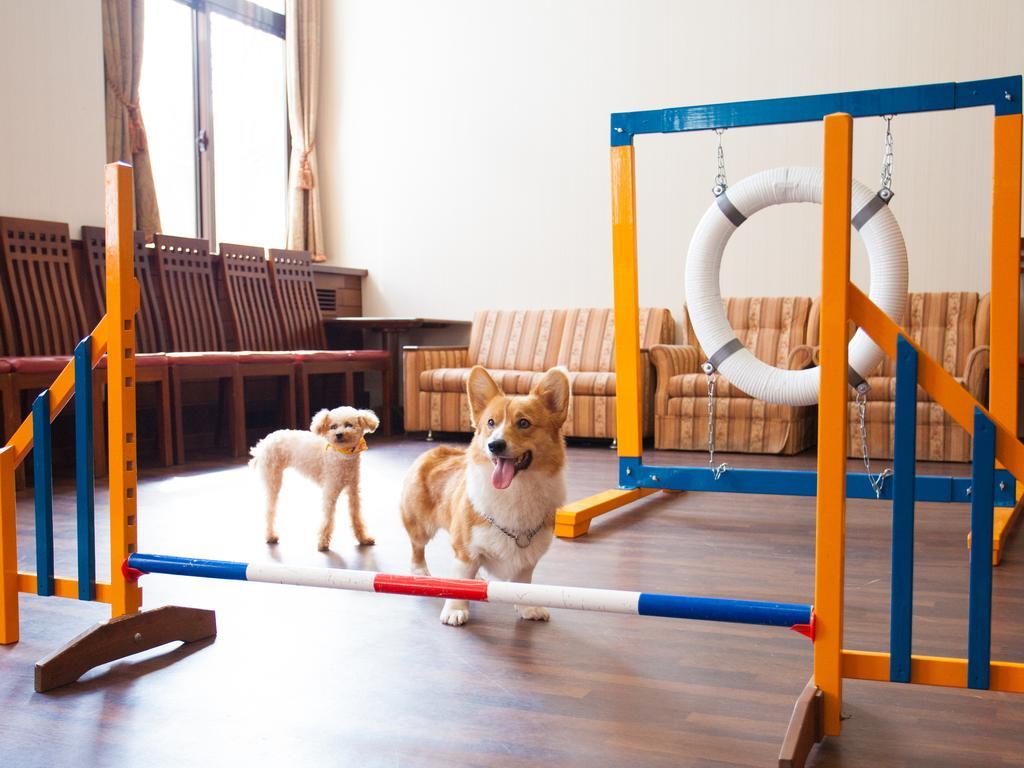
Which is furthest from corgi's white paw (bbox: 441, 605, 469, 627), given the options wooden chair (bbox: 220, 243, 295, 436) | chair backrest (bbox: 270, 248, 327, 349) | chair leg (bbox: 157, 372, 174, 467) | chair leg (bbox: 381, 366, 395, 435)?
chair backrest (bbox: 270, 248, 327, 349)

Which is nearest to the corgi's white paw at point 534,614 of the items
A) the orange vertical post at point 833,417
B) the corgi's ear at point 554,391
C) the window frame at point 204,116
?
the corgi's ear at point 554,391

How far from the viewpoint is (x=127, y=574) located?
1.98 m

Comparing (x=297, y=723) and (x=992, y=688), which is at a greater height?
(x=992, y=688)

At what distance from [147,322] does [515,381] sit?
92.9 inches

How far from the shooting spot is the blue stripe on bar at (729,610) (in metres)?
1.58

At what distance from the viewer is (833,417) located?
156 cm

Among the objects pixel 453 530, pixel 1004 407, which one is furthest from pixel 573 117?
pixel 453 530

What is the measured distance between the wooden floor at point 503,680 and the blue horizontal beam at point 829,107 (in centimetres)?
154

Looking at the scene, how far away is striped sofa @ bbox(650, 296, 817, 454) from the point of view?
Result: 5.53m

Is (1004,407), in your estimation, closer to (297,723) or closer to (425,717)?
(425,717)

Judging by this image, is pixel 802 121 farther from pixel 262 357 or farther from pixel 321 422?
Result: pixel 262 357

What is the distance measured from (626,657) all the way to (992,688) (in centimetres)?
76

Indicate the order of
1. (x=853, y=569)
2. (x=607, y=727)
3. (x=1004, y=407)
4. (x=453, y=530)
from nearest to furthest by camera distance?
(x=607, y=727) → (x=453, y=530) → (x=853, y=569) → (x=1004, y=407)

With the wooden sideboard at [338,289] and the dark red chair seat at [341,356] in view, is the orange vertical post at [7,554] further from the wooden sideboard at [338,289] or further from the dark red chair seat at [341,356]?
the wooden sideboard at [338,289]
